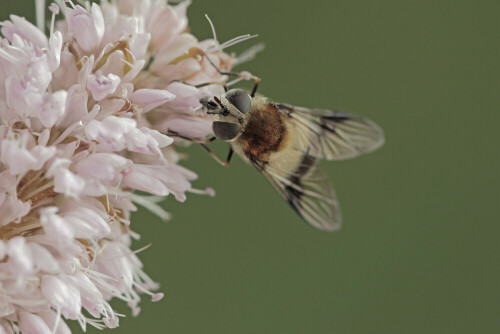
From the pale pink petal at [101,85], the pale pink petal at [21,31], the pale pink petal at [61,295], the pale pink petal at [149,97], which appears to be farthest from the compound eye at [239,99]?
the pale pink petal at [61,295]

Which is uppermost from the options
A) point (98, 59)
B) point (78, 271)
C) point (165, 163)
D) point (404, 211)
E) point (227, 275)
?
point (98, 59)

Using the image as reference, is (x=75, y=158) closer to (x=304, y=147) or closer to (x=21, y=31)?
(x=21, y=31)

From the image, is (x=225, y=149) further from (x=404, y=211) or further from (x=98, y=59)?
(x=98, y=59)

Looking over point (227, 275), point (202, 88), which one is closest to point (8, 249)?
point (202, 88)

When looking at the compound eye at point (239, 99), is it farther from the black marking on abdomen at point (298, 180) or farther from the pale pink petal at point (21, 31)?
the pale pink petal at point (21, 31)

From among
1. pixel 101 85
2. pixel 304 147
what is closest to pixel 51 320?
pixel 101 85

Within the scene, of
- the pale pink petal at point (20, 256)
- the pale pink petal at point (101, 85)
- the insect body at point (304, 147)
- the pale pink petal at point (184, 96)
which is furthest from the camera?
the insect body at point (304, 147)

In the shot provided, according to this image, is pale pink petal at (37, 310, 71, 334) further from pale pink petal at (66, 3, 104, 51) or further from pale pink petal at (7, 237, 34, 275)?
pale pink petal at (66, 3, 104, 51)

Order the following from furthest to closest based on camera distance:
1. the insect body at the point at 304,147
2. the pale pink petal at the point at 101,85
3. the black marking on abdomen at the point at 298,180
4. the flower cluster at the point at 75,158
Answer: the black marking on abdomen at the point at 298,180
the insect body at the point at 304,147
the pale pink petal at the point at 101,85
the flower cluster at the point at 75,158

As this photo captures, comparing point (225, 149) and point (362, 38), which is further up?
point (362, 38)
